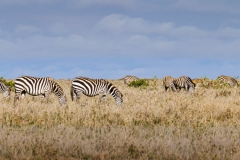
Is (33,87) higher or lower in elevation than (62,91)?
higher

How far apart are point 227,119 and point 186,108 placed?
244 cm

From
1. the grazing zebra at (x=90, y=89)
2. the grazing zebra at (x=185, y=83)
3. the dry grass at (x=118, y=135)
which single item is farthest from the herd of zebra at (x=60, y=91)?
the grazing zebra at (x=185, y=83)

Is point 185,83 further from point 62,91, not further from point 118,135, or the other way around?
point 118,135

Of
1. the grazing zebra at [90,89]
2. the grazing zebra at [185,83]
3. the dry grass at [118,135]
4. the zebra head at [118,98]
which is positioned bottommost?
the dry grass at [118,135]

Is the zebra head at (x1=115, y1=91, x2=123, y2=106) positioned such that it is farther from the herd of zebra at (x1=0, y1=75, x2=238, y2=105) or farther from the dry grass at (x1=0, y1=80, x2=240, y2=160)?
the dry grass at (x1=0, y1=80, x2=240, y2=160)

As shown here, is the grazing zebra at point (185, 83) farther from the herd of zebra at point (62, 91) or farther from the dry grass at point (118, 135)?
the dry grass at point (118, 135)

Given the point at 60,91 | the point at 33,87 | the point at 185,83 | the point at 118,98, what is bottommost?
the point at 118,98

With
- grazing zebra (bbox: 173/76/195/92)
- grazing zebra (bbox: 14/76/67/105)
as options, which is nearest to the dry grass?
grazing zebra (bbox: 14/76/67/105)

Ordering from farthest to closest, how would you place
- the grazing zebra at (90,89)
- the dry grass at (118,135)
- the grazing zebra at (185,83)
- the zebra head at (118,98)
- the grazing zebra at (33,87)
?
the grazing zebra at (185,83)
the grazing zebra at (33,87)
the grazing zebra at (90,89)
the zebra head at (118,98)
the dry grass at (118,135)

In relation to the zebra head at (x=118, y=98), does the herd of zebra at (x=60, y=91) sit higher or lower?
higher

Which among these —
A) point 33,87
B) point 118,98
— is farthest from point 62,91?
point 118,98

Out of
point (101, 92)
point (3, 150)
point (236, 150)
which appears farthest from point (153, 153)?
point (101, 92)

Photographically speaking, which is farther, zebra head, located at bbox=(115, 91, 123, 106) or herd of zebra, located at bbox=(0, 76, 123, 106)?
herd of zebra, located at bbox=(0, 76, 123, 106)

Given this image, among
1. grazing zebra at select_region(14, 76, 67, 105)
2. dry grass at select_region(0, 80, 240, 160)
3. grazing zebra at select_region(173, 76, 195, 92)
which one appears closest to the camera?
dry grass at select_region(0, 80, 240, 160)
